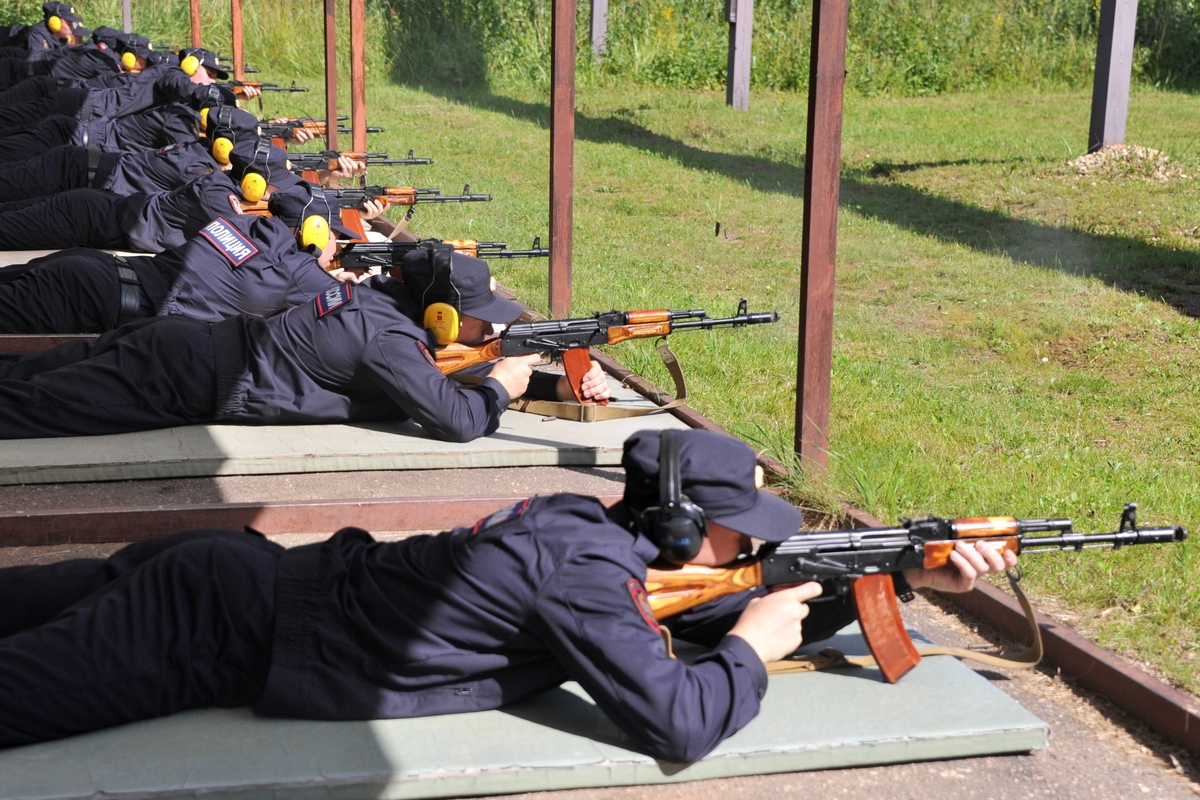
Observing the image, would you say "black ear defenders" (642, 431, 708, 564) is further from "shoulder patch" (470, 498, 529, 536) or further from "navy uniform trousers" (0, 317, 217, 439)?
"navy uniform trousers" (0, 317, 217, 439)

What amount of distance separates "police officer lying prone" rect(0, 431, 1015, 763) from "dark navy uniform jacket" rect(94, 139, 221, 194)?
21.9ft

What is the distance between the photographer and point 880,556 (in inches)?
116

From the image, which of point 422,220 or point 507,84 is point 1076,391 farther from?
point 507,84

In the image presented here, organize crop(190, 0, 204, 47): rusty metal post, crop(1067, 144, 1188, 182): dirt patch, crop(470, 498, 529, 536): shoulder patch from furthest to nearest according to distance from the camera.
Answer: crop(190, 0, 204, 47): rusty metal post < crop(1067, 144, 1188, 182): dirt patch < crop(470, 498, 529, 536): shoulder patch

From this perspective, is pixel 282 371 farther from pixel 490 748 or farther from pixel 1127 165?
pixel 1127 165

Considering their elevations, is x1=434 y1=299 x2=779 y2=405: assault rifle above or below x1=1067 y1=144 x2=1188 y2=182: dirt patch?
below

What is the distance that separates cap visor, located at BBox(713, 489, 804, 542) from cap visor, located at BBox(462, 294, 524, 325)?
2579mm

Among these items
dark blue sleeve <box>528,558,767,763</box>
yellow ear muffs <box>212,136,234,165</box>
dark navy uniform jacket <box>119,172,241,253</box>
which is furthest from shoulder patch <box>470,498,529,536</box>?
yellow ear muffs <box>212,136,234,165</box>

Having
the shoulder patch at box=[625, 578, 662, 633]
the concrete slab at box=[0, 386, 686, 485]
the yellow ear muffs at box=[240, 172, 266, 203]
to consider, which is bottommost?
the concrete slab at box=[0, 386, 686, 485]

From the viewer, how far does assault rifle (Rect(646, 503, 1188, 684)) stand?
2.85m

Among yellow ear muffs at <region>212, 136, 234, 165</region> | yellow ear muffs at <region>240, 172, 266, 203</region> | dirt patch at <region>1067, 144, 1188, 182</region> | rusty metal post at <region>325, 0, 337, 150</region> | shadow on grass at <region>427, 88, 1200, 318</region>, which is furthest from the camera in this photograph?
rusty metal post at <region>325, 0, 337, 150</region>

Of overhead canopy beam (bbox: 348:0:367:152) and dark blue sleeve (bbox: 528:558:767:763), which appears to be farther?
overhead canopy beam (bbox: 348:0:367:152)

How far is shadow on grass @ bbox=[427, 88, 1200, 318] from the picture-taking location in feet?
26.7

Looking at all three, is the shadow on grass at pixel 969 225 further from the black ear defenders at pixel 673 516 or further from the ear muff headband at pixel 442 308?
the black ear defenders at pixel 673 516
